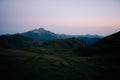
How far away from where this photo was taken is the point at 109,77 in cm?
3334

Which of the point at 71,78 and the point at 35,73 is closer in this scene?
the point at 71,78

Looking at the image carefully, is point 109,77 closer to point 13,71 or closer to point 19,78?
point 19,78

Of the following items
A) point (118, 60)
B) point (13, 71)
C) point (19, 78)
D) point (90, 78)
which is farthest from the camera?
point (118, 60)

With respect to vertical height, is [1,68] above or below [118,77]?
above

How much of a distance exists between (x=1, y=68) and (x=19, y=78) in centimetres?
877

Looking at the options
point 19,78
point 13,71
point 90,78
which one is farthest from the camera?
point 13,71

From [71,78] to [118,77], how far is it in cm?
1267

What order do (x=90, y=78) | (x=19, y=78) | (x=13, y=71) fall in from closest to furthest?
(x=19, y=78) → (x=90, y=78) → (x=13, y=71)

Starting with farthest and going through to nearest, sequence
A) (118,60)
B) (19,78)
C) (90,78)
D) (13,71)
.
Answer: (118,60) < (13,71) < (90,78) < (19,78)

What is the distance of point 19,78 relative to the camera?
29.4 meters

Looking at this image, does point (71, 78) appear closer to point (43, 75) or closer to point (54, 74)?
point (54, 74)

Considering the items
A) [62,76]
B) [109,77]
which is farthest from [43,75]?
[109,77]

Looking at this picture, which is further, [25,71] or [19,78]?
[25,71]

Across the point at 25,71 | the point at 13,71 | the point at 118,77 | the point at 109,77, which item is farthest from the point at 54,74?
the point at 118,77
